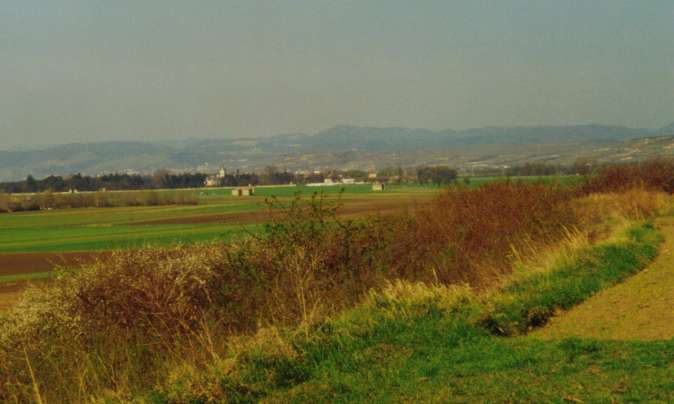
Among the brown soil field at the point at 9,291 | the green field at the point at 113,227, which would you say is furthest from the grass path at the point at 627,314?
the brown soil field at the point at 9,291

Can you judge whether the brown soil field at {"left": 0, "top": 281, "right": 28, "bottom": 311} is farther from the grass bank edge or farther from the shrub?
the shrub

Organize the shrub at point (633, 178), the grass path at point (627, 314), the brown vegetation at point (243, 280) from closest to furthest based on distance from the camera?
1. the grass path at point (627, 314)
2. the brown vegetation at point (243, 280)
3. the shrub at point (633, 178)

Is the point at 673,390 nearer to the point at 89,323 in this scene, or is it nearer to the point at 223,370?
the point at 223,370

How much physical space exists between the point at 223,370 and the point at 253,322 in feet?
18.3

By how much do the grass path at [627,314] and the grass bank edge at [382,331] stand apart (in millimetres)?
314

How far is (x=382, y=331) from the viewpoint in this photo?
10.7 meters

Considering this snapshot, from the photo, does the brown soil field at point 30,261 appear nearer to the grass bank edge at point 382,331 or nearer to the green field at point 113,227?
the green field at point 113,227

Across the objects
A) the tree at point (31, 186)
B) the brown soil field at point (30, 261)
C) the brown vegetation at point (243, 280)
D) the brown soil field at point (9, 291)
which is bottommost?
the brown soil field at point (30, 261)

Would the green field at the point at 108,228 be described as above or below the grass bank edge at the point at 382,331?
below

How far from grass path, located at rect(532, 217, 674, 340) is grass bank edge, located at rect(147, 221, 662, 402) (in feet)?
1.03

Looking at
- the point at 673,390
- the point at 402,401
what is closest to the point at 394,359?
the point at 402,401

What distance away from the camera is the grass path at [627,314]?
32.3 ft

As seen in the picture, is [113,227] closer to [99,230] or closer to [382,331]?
[99,230]

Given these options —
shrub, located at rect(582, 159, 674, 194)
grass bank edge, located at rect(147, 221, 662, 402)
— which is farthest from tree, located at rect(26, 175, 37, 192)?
grass bank edge, located at rect(147, 221, 662, 402)
